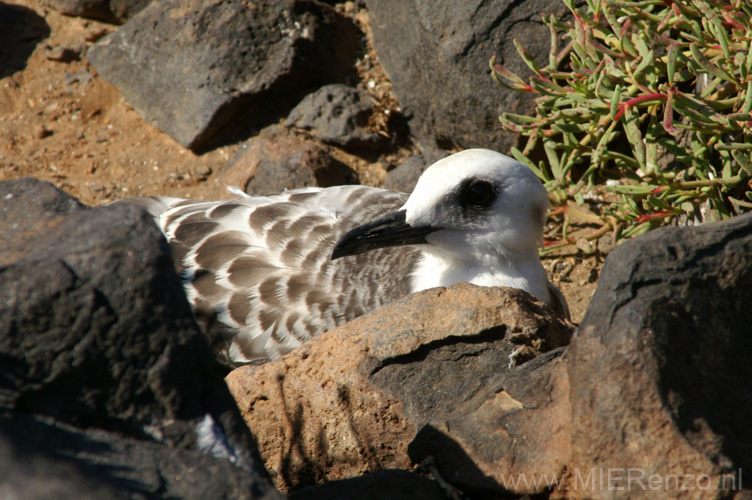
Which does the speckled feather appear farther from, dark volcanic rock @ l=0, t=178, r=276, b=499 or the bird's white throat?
dark volcanic rock @ l=0, t=178, r=276, b=499

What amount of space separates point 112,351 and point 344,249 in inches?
73.3

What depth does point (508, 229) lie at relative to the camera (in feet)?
12.0

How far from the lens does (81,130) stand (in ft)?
20.6

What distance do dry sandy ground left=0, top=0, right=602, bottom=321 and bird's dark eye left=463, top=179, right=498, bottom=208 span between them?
2.43 metres

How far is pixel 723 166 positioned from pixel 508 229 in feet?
4.81

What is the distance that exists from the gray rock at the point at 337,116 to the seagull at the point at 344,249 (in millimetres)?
1271

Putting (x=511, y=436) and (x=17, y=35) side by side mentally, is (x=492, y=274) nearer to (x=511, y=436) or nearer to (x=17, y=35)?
(x=511, y=436)

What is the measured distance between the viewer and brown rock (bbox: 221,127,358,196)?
18.4ft

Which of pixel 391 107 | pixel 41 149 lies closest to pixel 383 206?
pixel 391 107

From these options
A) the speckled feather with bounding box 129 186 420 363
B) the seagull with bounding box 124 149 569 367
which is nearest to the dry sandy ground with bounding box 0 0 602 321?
the seagull with bounding box 124 149 569 367

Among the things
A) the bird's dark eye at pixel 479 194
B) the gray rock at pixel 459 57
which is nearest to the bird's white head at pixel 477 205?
the bird's dark eye at pixel 479 194

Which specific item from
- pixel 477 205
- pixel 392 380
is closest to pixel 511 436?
pixel 392 380

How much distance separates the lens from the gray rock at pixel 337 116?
5.89 m

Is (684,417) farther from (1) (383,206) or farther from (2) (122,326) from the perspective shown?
(1) (383,206)
